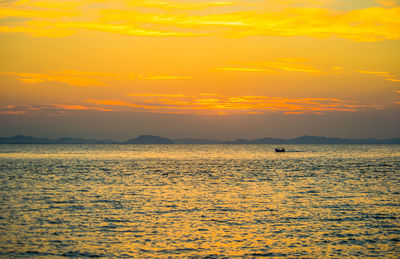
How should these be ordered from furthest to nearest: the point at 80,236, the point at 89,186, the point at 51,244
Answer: the point at 89,186, the point at 80,236, the point at 51,244

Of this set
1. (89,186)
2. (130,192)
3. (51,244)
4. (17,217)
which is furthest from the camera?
(89,186)

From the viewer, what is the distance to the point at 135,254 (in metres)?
29.0

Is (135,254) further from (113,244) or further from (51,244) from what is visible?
(51,244)

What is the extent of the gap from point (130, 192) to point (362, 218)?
104 feet

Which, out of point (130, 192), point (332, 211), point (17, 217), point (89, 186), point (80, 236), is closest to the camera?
point (80, 236)

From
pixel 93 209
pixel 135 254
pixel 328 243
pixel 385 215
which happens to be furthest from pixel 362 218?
pixel 93 209

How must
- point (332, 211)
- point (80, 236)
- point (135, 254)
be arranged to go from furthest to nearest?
point (332, 211), point (80, 236), point (135, 254)

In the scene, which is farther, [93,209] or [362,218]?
[93,209]

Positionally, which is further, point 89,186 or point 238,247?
point 89,186

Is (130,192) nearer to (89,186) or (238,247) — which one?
(89,186)

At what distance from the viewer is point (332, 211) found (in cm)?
4531

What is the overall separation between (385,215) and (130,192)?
108 feet

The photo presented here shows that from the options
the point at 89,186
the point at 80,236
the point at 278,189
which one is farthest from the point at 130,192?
the point at 80,236

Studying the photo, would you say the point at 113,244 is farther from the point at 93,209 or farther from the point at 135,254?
the point at 93,209
